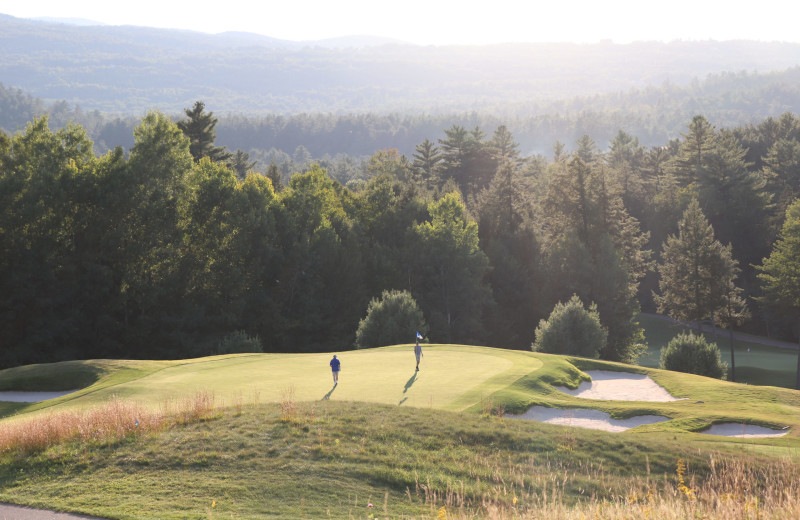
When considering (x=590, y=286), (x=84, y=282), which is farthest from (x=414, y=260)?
(x=84, y=282)

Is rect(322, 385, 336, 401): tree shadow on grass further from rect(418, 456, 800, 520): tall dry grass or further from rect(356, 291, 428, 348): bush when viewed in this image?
rect(356, 291, 428, 348): bush

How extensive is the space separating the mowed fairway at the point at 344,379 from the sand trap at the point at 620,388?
7.05 feet

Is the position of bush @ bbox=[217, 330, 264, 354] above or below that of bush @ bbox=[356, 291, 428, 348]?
below

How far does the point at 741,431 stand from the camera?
65.7 feet

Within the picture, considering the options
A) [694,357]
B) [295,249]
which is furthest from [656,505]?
[295,249]

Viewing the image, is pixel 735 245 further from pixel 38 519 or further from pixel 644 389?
pixel 38 519

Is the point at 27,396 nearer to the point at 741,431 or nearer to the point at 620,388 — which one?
the point at 620,388

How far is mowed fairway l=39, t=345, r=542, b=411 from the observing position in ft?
68.7

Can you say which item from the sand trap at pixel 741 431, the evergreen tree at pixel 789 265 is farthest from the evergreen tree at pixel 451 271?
the sand trap at pixel 741 431

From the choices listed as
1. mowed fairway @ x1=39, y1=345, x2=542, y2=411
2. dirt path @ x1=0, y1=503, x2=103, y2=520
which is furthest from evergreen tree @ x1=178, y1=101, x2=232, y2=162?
dirt path @ x1=0, y1=503, x2=103, y2=520

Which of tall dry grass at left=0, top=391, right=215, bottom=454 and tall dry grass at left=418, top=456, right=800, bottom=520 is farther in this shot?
tall dry grass at left=0, top=391, right=215, bottom=454

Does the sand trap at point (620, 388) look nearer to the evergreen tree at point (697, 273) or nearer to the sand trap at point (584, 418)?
the sand trap at point (584, 418)

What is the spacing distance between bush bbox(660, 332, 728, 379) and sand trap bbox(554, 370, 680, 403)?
10527 mm

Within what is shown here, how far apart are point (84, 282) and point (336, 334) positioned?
19.6 m
